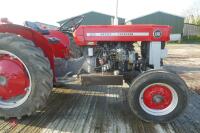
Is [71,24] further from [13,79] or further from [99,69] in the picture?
[13,79]

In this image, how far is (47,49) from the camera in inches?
177

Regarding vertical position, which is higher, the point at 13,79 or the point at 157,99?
the point at 13,79

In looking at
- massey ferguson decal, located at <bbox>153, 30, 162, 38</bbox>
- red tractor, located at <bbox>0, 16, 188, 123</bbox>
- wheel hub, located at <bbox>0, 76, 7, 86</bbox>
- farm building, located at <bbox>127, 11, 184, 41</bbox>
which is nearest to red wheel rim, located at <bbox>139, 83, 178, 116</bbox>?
red tractor, located at <bbox>0, 16, 188, 123</bbox>

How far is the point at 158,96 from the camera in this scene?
416 centimetres

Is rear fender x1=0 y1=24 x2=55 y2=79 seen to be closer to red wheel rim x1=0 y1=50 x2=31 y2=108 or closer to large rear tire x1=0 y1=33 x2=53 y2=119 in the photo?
large rear tire x1=0 y1=33 x2=53 y2=119

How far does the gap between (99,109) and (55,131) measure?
3.66 ft

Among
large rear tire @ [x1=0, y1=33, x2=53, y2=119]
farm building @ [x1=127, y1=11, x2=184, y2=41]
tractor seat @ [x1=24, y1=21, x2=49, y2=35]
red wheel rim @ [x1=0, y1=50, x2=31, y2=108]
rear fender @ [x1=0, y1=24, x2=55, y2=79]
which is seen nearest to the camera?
large rear tire @ [x1=0, y1=33, x2=53, y2=119]

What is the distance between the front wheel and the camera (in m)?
4.04

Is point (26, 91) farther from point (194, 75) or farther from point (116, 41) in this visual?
point (194, 75)

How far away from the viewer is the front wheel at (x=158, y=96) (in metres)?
4.04

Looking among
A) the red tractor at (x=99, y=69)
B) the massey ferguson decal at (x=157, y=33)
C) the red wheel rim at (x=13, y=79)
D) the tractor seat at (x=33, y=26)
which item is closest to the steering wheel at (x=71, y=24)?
the tractor seat at (x=33, y=26)

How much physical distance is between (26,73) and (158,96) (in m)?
1.88

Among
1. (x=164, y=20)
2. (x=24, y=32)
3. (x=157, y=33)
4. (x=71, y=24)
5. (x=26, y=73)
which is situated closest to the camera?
(x=26, y=73)

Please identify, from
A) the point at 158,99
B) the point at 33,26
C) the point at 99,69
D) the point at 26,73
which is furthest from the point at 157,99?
the point at 33,26
